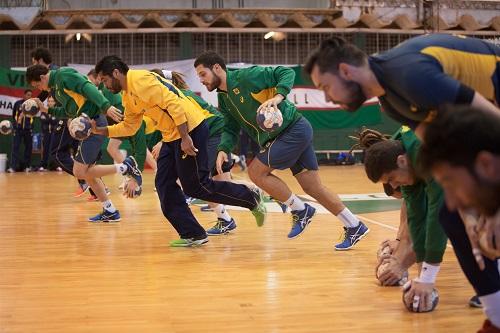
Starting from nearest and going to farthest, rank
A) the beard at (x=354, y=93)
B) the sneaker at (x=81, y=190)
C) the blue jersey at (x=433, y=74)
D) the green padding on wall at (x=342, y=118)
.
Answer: the blue jersey at (x=433, y=74) → the beard at (x=354, y=93) → the sneaker at (x=81, y=190) → the green padding on wall at (x=342, y=118)

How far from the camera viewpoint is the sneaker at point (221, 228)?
23.2 feet

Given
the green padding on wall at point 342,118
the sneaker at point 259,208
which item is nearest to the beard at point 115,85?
the sneaker at point 259,208

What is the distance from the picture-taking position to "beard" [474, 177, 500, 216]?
192 centimetres

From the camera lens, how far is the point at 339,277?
4875 millimetres

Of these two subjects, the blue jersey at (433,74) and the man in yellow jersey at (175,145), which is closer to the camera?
the blue jersey at (433,74)

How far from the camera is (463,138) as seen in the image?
1.91m

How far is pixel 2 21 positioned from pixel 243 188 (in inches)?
536

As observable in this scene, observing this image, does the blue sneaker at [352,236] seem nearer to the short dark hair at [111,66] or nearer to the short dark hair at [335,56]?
the short dark hair at [111,66]

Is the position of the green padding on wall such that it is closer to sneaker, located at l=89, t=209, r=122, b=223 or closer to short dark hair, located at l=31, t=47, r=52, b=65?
short dark hair, located at l=31, t=47, r=52, b=65

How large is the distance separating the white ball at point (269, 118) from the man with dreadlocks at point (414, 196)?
170 cm

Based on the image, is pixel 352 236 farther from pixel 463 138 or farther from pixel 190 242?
pixel 463 138

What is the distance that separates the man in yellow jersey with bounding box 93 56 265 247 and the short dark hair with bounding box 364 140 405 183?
230cm

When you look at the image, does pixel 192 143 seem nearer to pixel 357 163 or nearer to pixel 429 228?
pixel 429 228

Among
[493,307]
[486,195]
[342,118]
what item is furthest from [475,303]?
[342,118]
